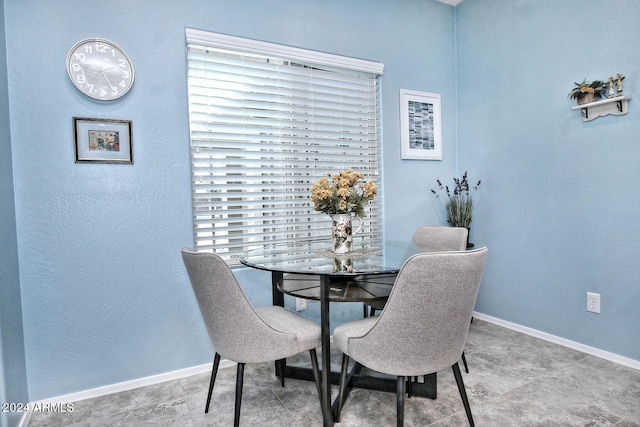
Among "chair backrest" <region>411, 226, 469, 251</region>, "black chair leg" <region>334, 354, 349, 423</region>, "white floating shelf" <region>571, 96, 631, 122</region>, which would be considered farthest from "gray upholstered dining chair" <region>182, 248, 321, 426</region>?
"white floating shelf" <region>571, 96, 631, 122</region>

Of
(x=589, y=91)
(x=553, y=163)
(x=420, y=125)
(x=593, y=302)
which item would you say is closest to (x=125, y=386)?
(x=420, y=125)

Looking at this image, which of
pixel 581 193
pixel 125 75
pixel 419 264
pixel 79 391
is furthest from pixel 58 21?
pixel 581 193

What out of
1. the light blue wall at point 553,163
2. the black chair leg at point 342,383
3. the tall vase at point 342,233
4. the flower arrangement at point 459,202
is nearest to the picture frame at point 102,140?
the tall vase at point 342,233

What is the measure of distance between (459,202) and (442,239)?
1129mm

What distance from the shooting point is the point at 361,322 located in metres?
1.85

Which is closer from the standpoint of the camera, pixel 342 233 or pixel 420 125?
pixel 342 233

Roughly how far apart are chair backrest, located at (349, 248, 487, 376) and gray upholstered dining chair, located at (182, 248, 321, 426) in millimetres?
386

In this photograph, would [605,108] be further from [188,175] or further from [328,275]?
[188,175]

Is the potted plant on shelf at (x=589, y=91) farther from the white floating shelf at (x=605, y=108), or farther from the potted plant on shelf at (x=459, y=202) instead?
the potted plant on shelf at (x=459, y=202)

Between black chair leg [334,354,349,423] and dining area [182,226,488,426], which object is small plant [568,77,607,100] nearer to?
dining area [182,226,488,426]

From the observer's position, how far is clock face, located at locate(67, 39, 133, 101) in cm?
208

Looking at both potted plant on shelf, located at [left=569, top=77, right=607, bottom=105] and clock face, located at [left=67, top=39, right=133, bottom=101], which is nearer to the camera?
clock face, located at [left=67, top=39, right=133, bottom=101]

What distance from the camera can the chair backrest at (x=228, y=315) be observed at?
62.7 inches

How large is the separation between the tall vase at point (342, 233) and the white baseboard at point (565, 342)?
5.95 ft
